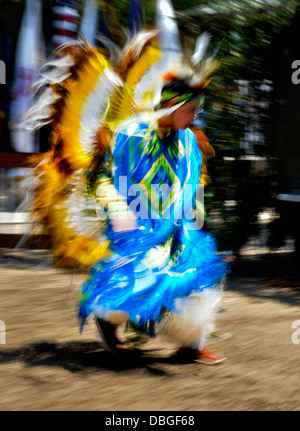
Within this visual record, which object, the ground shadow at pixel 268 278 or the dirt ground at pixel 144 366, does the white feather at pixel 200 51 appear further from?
the ground shadow at pixel 268 278

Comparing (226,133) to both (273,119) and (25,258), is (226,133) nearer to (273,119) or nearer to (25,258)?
(273,119)

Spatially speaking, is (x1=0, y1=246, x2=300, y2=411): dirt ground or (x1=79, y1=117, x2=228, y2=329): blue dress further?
(x1=79, y1=117, x2=228, y2=329): blue dress

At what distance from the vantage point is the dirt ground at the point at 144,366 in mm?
2828

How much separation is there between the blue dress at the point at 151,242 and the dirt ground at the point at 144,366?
0.30 meters

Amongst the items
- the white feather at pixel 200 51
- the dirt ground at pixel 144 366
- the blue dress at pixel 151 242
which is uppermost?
the white feather at pixel 200 51

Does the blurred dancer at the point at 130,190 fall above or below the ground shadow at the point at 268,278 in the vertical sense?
above

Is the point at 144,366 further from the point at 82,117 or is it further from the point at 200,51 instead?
the point at 200,51

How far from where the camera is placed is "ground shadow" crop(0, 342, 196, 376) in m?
3.31

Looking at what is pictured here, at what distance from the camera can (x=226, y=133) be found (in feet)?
18.4

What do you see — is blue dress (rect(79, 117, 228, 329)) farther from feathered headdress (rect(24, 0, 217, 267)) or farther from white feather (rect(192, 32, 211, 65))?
white feather (rect(192, 32, 211, 65))

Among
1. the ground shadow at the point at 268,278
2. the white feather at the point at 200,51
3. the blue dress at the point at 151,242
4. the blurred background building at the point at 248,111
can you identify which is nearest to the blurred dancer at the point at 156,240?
the blue dress at the point at 151,242

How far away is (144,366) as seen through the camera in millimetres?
3336

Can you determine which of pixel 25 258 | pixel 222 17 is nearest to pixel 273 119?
pixel 222 17

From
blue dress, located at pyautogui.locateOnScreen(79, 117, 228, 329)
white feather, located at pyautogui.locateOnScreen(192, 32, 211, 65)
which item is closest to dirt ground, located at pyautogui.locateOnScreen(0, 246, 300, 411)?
blue dress, located at pyautogui.locateOnScreen(79, 117, 228, 329)
